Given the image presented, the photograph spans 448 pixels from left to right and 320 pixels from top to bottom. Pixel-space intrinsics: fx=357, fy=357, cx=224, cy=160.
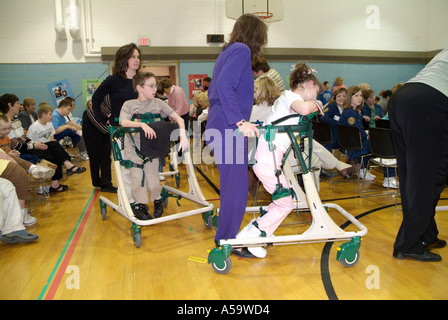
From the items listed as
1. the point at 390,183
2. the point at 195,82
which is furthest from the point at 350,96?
the point at 195,82

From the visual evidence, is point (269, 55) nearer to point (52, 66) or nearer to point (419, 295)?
point (52, 66)

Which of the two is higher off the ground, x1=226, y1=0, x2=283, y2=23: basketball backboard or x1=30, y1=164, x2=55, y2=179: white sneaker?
x1=226, y1=0, x2=283, y2=23: basketball backboard

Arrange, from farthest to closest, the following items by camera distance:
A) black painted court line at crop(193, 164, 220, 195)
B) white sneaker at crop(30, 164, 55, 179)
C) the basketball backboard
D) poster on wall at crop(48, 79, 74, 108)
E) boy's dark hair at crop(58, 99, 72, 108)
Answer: poster on wall at crop(48, 79, 74, 108), the basketball backboard, boy's dark hair at crop(58, 99, 72, 108), black painted court line at crop(193, 164, 220, 195), white sneaker at crop(30, 164, 55, 179)

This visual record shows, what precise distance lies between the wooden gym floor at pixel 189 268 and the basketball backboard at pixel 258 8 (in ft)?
20.9

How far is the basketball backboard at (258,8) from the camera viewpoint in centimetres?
852

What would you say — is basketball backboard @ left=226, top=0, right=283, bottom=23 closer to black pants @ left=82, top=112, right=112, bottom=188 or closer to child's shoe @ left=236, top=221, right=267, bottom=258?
black pants @ left=82, top=112, right=112, bottom=188

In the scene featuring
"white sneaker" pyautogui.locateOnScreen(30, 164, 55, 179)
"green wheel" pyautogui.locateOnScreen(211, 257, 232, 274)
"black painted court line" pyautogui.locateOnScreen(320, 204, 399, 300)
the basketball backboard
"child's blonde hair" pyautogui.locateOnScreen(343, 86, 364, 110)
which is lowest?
"black painted court line" pyautogui.locateOnScreen(320, 204, 399, 300)

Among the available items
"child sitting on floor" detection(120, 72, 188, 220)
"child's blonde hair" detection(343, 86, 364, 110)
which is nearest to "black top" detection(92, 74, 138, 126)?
"child sitting on floor" detection(120, 72, 188, 220)

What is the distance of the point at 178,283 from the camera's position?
7.66 feet

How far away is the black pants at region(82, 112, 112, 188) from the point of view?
472 centimetres

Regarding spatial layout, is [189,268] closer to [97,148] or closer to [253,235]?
[253,235]

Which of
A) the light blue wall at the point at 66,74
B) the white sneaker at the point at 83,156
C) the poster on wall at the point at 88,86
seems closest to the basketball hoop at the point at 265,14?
the light blue wall at the point at 66,74

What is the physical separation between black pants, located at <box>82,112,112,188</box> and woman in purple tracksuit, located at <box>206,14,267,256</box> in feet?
8.91

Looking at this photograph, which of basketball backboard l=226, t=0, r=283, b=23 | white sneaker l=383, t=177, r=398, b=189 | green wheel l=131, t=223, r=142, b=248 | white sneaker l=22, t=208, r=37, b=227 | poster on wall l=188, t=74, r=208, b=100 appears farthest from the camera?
poster on wall l=188, t=74, r=208, b=100
